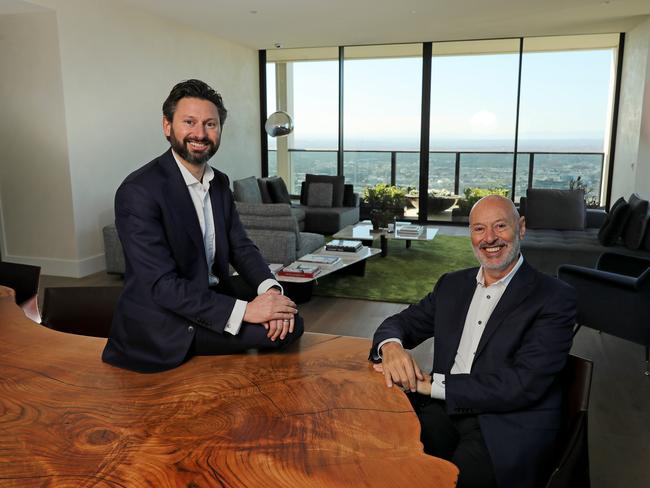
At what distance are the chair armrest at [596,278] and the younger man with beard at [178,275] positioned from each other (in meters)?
2.37

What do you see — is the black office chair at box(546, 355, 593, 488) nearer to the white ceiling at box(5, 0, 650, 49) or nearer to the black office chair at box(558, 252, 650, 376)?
the black office chair at box(558, 252, 650, 376)

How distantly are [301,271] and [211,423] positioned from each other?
11.5 feet

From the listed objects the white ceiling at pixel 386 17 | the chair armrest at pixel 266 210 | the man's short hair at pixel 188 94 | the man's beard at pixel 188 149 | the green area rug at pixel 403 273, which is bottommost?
the green area rug at pixel 403 273

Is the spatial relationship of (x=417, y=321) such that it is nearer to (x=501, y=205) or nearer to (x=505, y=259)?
(x=505, y=259)

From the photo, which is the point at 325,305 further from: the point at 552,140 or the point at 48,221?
the point at 552,140

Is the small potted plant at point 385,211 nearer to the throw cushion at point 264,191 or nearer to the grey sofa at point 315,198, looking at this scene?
the grey sofa at point 315,198

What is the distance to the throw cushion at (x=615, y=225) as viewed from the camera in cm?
514

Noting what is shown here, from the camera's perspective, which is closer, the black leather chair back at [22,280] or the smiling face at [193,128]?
the smiling face at [193,128]

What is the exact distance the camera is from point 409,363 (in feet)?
5.10

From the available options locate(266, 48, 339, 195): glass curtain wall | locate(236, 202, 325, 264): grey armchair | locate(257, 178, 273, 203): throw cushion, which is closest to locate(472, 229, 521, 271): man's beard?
locate(236, 202, 325, 264): grey armchair

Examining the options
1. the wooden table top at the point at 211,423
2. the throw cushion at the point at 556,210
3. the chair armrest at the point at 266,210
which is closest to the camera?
the wooden table top at the point at 211,423

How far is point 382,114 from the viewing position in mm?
9289

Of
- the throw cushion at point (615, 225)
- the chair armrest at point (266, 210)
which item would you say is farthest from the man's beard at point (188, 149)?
the throw cushion at point (615, 225)

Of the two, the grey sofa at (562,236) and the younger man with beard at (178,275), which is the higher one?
the younger man with beard at (178,275)
